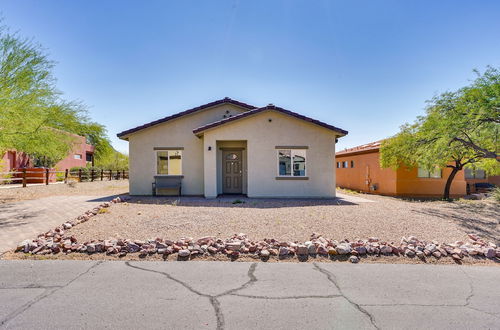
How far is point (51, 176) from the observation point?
73.4 ft

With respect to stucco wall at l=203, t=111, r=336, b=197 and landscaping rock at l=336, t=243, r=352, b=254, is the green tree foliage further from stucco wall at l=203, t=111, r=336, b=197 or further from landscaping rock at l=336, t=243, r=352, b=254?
landscaping rock at l=336, t=243, r=352, b=254

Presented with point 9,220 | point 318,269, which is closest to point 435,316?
point 318,269

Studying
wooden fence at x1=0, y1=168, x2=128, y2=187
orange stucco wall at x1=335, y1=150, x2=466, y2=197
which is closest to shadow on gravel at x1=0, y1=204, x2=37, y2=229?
wooden fence at x1=0, y1=168, x2=128, y2=187

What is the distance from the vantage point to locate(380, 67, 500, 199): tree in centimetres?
912

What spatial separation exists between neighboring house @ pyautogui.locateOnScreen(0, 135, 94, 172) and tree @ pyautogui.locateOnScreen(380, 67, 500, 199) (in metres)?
17.8

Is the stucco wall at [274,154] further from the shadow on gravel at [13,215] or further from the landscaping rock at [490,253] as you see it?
the landscaping rock at [490,253]

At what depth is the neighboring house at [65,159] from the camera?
64.5ft

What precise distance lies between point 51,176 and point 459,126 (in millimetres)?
27943

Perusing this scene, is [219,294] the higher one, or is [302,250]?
[302,250]

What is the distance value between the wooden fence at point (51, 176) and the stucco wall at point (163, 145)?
9899 millimetres

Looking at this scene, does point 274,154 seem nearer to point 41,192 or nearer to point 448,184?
point 448,184

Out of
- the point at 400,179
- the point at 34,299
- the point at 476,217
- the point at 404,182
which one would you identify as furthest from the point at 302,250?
the point at 404,182

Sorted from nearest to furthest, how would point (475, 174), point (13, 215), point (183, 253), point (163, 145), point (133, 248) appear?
point (183, 253)
point (133, 248)
point (13, 215)
point (163, 145)
point (475, 174)

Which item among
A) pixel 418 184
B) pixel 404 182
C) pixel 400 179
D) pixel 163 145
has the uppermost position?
pixel 163 145
